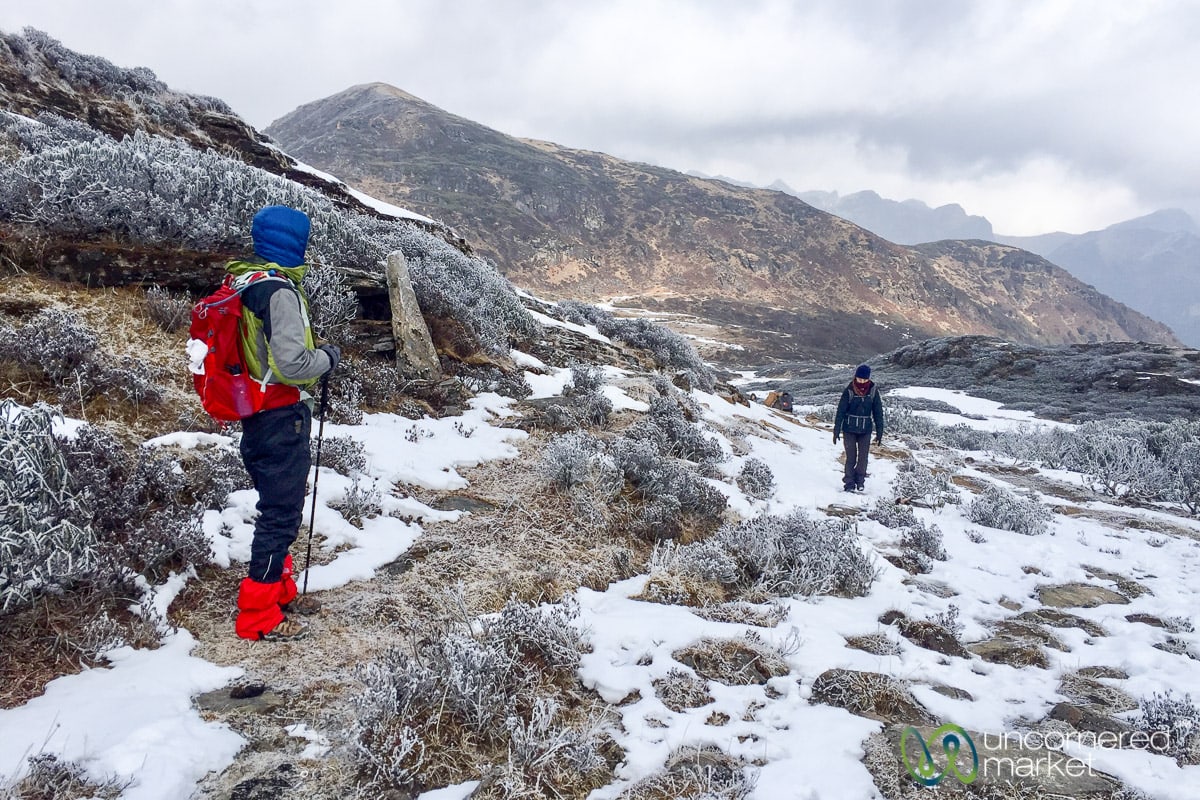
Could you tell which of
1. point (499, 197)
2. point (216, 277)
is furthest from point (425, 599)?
point (499, 197)

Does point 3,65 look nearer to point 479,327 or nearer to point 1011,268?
point 479,327

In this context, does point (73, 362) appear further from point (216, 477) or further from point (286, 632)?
point (286, 632)

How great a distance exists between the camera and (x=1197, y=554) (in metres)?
6.54

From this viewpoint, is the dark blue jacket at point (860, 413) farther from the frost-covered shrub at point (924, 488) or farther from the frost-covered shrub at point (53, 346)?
the frost-covered shrub at point (53, 346)

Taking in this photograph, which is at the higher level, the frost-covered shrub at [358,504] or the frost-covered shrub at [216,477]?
the frost-covered shrub at [216,477]

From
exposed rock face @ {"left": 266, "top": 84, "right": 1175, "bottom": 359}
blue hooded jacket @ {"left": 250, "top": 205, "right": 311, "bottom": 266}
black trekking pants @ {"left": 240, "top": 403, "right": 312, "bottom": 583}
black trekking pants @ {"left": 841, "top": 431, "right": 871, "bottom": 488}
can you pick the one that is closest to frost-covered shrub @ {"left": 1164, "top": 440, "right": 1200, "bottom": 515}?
black trekking pants @ {"left": 841, "top": 431, "right": 871, "bottom": 488}

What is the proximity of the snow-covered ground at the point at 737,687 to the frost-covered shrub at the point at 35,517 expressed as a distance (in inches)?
19.3

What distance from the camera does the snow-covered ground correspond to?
7.63ft

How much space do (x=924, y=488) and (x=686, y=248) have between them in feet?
229

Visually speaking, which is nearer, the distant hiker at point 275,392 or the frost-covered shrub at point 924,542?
the distant hiker at point 275,392

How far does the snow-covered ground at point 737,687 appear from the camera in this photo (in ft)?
7.63

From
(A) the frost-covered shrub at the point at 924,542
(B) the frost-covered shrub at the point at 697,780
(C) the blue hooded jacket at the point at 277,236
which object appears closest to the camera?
(B) the frost-covered shrub at the point at 697,780

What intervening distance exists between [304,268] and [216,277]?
392cm

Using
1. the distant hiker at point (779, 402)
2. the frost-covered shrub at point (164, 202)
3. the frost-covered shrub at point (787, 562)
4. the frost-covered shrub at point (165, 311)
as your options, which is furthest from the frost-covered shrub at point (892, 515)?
the distant hiker at point (779, 402)
